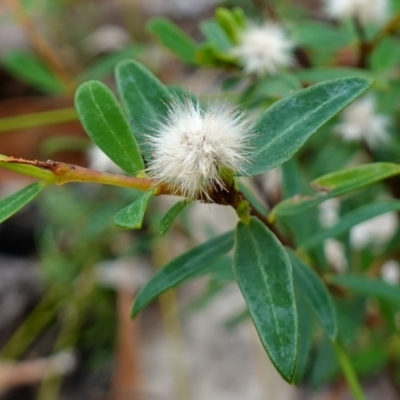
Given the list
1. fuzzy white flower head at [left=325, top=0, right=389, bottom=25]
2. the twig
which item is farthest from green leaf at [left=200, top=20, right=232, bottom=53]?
the twig

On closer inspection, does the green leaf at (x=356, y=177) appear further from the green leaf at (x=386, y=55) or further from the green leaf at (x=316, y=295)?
the green leaf at (x=386, y=55)

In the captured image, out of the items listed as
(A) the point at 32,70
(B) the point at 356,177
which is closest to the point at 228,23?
(B) the point at 356,177

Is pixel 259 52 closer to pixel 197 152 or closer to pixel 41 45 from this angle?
pixel 197 152

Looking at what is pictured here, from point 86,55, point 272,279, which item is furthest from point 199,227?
point 272,279

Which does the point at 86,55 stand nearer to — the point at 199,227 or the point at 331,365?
the point at 199,227

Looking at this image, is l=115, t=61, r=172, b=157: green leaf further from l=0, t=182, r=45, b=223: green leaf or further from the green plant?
l=0, t=182, r=45, b=223: green leaf

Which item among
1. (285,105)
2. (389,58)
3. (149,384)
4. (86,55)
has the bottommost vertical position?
(285,105)
